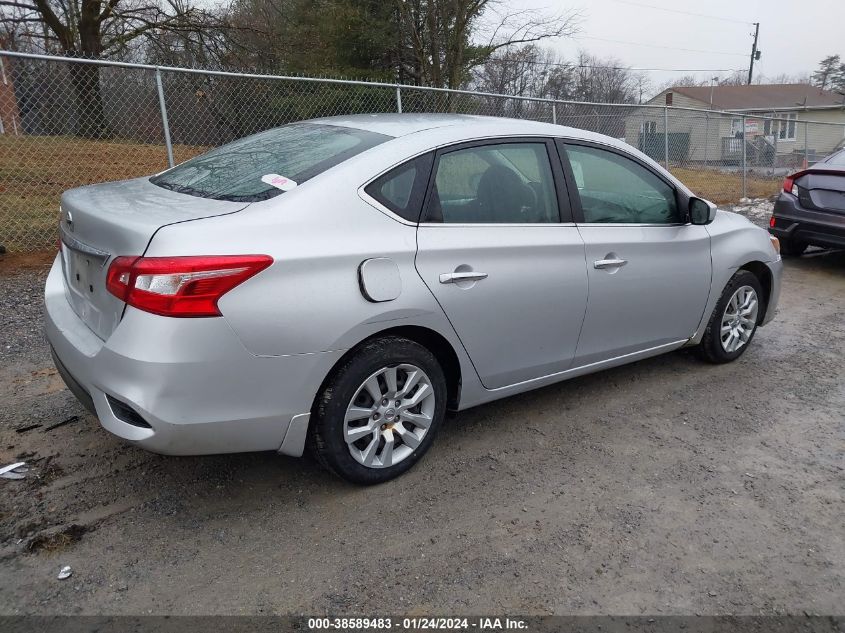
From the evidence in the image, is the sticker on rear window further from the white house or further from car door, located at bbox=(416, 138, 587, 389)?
the white house

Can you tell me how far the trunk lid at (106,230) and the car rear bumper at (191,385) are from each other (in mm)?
137

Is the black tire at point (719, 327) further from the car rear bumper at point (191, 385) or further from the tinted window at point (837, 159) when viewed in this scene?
the tinted window at point (837, 159)

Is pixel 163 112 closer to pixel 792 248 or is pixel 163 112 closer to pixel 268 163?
pixel 268 163

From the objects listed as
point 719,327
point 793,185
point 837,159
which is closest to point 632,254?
point 719,327

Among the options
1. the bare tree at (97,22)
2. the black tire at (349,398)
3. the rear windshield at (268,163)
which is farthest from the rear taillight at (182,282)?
the bare tree at (97,22)

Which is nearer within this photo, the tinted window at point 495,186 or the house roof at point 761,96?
the tinted window at point 495,186

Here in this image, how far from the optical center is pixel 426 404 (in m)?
3.11

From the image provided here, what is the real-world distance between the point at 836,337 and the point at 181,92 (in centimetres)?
772

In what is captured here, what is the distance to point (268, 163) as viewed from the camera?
124 inches

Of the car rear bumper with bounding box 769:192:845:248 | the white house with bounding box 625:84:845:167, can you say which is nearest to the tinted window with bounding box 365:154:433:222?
the car rear bumper with bounding box 769:192:845:248

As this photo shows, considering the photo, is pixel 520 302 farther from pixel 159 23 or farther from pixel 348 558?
pixel 159 23

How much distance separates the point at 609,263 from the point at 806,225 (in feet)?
17.2

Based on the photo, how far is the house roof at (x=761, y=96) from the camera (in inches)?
1864

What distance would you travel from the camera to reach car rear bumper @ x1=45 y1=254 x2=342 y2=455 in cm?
239
